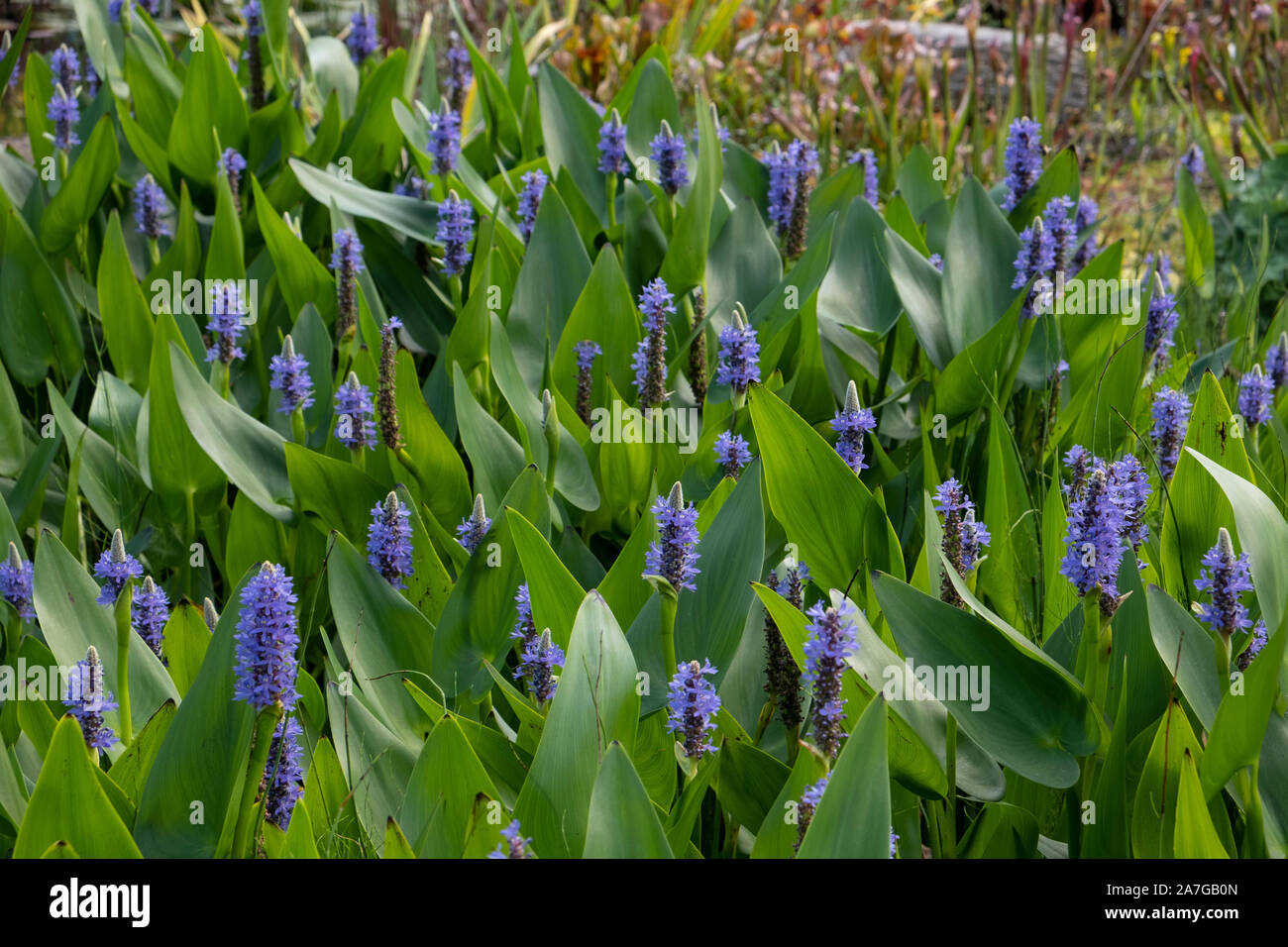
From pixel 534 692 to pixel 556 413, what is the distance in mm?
563

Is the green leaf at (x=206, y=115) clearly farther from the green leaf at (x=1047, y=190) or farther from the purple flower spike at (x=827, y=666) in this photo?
the purple flower spike at (x=827, y=666)

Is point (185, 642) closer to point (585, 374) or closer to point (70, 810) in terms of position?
point (70, 810)

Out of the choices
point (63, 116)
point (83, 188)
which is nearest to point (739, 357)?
point (83, 188)

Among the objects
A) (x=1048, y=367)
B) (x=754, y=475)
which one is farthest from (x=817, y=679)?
(x=1048, y=367)

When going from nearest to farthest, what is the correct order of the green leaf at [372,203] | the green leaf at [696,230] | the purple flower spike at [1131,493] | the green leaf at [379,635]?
the purple flower spike at [1131,493]
the green leaf at [379,635]
the green leaf at [696,230]
the green leaf at [372,203]

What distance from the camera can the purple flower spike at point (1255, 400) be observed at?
182 cm

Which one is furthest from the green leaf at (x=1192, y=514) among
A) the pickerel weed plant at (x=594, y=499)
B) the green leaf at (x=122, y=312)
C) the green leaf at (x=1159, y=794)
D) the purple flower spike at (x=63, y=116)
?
the purple flower spike at (x=63, y=116)

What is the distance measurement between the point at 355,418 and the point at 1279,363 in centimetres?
144

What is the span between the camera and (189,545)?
187 centimetres

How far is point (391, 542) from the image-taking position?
1478 millimetres

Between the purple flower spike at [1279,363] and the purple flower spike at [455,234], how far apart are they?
1.32 metres
